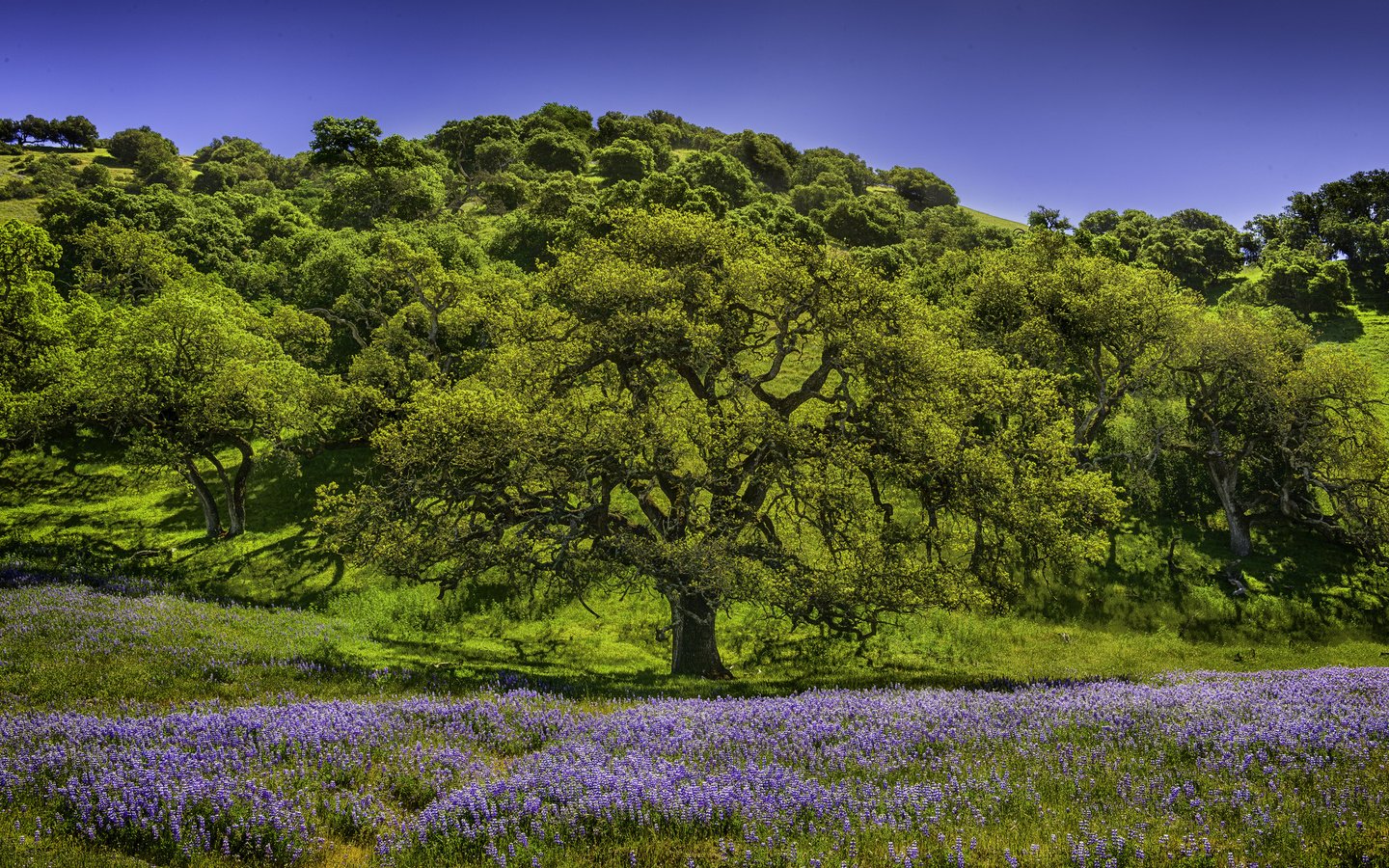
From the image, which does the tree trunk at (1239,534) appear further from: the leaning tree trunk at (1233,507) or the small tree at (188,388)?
the small tree at (188,388)

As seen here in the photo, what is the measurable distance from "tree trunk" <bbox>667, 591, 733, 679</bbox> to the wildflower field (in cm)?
811

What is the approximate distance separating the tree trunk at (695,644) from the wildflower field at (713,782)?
8.11 m

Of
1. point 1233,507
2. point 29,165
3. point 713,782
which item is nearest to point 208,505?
point 713,782

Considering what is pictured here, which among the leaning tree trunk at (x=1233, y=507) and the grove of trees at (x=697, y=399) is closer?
the grove of trees at (x=697, y=399)

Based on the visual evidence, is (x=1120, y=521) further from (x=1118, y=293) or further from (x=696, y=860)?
(x=696, y=860)

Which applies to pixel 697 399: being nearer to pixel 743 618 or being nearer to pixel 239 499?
pixel 743 618

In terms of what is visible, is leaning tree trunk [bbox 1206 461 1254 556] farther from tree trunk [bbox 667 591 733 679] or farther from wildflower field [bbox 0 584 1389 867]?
tree trunk [bbox 667 591 733 679]

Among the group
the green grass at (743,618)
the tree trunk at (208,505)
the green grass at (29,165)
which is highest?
the green grass at (29,165)

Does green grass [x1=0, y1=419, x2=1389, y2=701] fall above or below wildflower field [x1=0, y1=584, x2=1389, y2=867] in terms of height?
below

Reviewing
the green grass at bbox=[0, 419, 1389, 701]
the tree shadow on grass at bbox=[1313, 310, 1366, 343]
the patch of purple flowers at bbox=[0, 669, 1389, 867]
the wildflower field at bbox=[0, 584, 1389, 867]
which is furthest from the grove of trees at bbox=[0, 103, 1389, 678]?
the patch of purple flowers at bbox=[0, 669, 1389, 867]

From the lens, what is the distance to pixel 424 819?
684 centimetres

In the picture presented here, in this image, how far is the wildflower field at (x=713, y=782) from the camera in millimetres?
6234

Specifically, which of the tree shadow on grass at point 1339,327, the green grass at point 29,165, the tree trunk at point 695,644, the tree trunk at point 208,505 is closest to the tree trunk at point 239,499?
the tree trunk at point 208,505

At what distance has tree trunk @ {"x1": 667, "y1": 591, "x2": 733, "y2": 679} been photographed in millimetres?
19328
